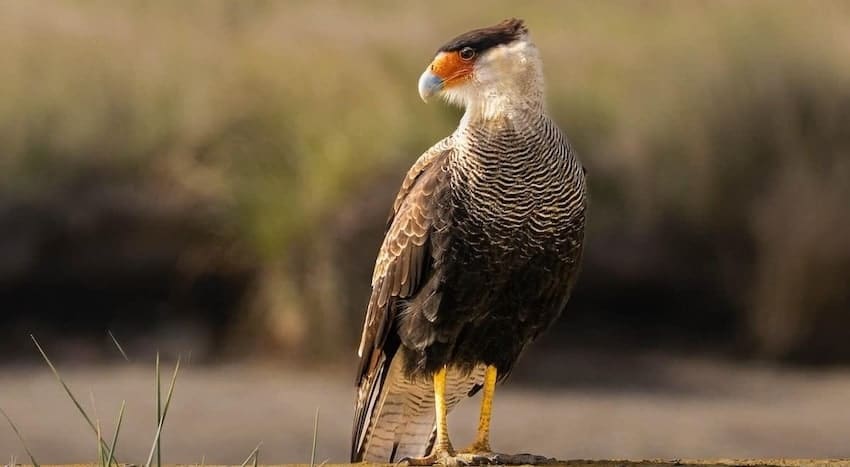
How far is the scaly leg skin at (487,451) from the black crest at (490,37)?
3.49 ft

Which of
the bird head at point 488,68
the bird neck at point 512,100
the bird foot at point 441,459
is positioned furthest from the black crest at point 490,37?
the bird foot at point 441,459

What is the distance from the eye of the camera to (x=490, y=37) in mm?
6473

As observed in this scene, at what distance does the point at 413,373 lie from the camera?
6742mm

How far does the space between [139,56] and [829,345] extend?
4.88 metres

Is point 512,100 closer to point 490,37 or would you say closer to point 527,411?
point 490,37

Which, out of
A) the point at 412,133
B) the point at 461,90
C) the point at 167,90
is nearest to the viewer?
the point at 461,90

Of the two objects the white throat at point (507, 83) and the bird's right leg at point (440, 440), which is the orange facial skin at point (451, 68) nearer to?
the white throat at point (507, 83)

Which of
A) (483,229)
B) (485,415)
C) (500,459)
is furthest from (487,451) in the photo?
(483,229)

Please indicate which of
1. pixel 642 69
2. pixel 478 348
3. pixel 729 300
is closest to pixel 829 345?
pixel 729 300

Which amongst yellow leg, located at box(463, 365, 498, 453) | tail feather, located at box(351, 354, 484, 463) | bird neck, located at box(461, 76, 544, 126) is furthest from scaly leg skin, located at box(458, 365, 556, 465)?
bird neck, located at box(461, 76, 544, 126)

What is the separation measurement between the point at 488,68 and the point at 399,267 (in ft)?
2.31

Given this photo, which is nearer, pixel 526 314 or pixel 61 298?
pixel 526 314

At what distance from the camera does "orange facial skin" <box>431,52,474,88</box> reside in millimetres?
6488

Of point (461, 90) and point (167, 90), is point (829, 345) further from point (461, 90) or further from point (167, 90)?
point (461, 90)
